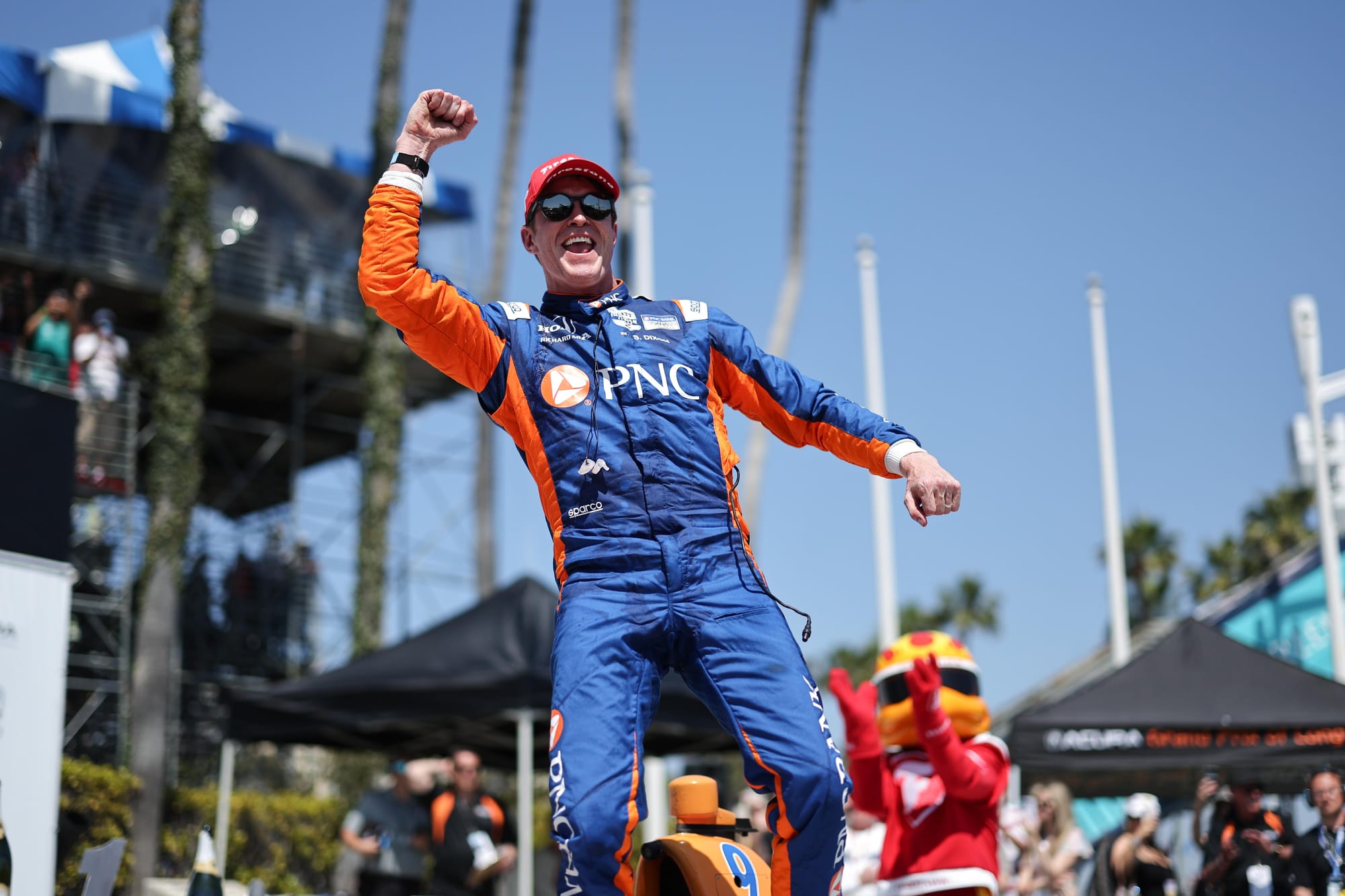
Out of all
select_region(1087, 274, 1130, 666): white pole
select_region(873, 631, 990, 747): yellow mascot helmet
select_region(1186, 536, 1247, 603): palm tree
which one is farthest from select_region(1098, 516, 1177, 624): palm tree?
select_region(873, 631, 990, 747): yellow mascot helmet

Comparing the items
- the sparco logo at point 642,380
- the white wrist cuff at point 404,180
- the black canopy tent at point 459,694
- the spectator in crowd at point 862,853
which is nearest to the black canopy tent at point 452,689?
the black canopy tent at point 459,694

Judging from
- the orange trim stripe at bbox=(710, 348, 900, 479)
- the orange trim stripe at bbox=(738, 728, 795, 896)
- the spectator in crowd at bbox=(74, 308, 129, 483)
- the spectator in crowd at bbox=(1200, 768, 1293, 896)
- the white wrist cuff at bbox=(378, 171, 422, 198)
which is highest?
the spectator in crowd at bbox=(74, 308, 129, 483)

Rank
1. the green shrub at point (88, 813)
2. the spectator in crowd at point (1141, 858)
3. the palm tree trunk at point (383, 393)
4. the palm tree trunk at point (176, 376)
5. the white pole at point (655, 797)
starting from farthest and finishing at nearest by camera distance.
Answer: the palm tree trunk at point (383, 393) → the palm tree trunk at point (176, 376) → the white pole at point (655, 797) → the spectator in crowd at point (1141, 858) → the green shrub at point (88, 813)

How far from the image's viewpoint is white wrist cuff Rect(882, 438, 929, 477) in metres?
3.32

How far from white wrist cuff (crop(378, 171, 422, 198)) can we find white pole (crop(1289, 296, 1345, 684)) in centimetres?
1298

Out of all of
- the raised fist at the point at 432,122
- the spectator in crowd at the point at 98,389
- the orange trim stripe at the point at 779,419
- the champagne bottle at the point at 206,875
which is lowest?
the champagne bottle at the point at 206,875

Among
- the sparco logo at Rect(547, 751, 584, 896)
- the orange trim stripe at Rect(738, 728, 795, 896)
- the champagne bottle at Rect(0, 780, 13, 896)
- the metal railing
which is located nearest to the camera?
the sparco logo at Rect(547, 751, 584, 896)

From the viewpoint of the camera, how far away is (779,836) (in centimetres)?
315

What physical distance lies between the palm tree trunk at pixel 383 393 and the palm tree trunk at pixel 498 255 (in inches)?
57.1

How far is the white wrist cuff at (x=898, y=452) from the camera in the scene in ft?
10.9

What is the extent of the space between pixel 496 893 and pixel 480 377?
6.31m

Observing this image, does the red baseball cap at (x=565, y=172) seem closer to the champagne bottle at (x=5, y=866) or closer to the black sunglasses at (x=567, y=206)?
the black sunglasses at (x=567, y=206)

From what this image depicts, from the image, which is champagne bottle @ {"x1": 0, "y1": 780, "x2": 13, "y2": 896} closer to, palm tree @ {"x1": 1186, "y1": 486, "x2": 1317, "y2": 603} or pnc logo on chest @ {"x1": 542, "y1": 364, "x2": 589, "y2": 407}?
pnc logo on chest @ {"x1": 542, "y1": 364, "x2": 589, "y2": 407}

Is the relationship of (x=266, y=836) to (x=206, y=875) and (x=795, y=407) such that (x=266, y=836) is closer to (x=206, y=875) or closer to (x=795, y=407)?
(x=206, y=875)
